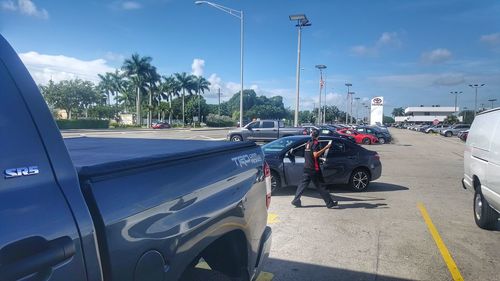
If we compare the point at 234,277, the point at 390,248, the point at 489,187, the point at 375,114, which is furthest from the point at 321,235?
the point at 375,114

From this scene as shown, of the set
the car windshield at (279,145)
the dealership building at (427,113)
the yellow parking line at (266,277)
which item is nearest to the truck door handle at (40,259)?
the yellow parking line at (266,277)

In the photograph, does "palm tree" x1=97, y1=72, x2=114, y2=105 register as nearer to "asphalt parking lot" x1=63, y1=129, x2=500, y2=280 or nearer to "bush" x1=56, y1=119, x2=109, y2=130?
"bush" x1=56, y1=119, x2=109, y2=130

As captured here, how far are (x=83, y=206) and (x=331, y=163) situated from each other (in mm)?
9277

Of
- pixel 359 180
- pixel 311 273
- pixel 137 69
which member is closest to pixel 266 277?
pixel 311 273

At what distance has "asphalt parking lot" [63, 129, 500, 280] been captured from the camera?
505 centimetres

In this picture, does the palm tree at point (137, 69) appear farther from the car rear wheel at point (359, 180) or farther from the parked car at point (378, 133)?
the car rear wheel at point (359, 180)

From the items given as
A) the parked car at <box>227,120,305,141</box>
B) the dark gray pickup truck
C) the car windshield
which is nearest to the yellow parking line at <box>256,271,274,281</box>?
the dark gray pickup truck

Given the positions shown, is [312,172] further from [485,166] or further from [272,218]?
[485,166]

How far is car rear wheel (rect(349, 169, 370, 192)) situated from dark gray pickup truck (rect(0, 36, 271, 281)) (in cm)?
856

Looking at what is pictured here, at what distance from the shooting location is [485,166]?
239 inches

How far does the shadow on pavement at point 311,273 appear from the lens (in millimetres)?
4820

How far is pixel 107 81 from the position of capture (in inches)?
3920

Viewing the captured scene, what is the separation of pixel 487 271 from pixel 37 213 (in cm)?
530

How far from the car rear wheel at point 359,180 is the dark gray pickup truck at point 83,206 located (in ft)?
28.1
